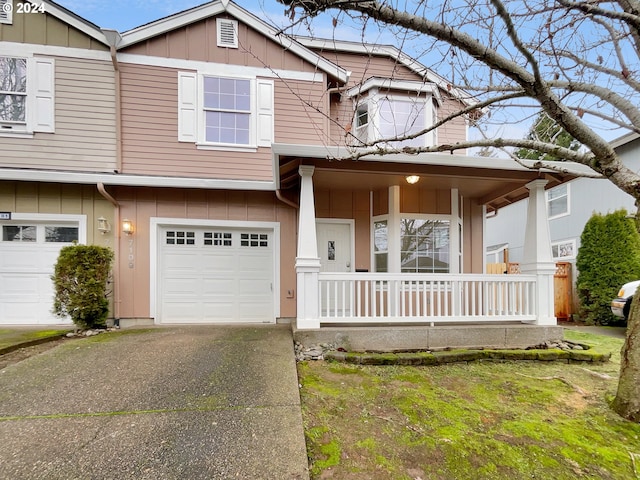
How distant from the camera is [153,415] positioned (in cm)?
239

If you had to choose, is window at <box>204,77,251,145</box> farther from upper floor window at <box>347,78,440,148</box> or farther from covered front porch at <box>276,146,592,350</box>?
upper floor window at <box>347,78,440,148</box>

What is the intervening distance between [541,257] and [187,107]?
7027mm

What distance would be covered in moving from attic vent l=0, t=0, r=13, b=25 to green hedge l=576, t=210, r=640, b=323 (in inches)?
520

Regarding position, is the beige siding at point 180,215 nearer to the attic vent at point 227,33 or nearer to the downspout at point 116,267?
the downspout at point 116,267

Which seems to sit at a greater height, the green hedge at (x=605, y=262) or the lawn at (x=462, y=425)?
the green hedge at (x=605, y=262)

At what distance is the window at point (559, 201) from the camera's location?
1012cm

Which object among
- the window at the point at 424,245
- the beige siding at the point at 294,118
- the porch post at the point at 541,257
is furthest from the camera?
the beige siding at the point at 294,118

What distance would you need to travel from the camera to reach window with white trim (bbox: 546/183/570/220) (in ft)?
33.2

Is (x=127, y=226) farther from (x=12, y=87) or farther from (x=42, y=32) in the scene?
(x=42, y=32)

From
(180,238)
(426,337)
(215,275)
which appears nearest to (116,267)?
(180,238)

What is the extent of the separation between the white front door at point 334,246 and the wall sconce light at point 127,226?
3.58 m

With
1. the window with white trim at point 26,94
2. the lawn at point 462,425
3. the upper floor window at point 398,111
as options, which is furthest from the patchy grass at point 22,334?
the upper floor window at point 398,111

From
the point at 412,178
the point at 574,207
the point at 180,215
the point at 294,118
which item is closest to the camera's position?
the point at 412,178
